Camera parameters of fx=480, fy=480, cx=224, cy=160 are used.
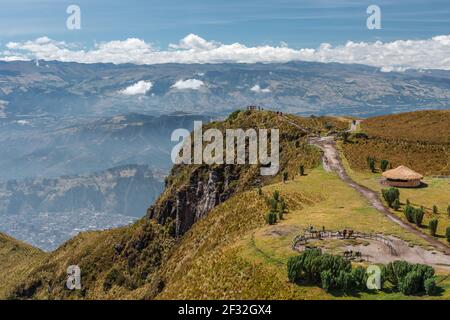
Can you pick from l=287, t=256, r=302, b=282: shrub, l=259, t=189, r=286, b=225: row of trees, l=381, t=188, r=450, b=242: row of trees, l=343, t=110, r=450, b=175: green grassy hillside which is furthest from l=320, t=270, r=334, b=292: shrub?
l=343, t=110, r=450, b=175: green grassy hillside

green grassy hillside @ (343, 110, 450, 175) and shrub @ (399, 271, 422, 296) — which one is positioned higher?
green grassy hillside @ (343, 110, 450, 175)

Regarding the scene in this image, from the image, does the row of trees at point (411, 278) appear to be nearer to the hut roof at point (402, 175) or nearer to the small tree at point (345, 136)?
the hut roof at point (402, 175)

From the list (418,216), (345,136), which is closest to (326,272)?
(418,216)

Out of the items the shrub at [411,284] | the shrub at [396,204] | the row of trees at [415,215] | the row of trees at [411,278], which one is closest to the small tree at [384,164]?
the shrub at [396,204]

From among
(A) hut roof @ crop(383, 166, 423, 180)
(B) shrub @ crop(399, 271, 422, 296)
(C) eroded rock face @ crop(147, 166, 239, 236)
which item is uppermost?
(A) hut roof @ crop(383, 166, 423, 180)

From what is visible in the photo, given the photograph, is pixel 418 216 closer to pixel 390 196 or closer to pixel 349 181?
pixel 390 196

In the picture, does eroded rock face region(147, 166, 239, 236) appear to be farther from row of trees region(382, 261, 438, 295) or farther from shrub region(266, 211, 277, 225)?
row of trees region(382, 261, 438, 295)
